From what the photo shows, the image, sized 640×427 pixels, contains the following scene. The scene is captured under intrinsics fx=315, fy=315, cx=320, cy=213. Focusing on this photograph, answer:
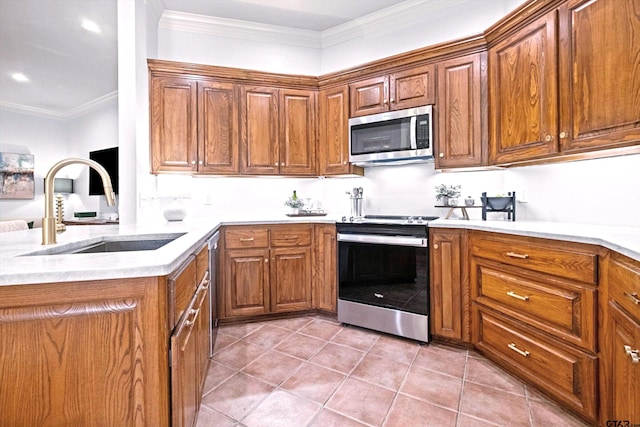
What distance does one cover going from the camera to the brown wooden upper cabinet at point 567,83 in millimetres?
1553

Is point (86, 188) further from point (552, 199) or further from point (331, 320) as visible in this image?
point (552, 199)

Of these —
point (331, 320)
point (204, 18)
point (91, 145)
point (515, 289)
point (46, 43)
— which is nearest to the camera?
point (515, 289)

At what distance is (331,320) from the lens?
9.45ft

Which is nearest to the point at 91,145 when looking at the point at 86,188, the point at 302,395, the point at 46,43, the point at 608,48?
the point at 86,188

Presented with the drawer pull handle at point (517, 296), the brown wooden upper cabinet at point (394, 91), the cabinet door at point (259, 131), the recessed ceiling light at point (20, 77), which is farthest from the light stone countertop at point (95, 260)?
the recessed ceiling light at point (20, 77)

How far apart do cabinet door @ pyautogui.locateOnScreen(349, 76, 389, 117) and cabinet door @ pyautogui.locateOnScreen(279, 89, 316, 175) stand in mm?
450

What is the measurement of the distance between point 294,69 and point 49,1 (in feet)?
7.87

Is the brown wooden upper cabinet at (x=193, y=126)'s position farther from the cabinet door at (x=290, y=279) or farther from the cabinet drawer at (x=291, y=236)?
the cabinet door at (x=290, y=279)

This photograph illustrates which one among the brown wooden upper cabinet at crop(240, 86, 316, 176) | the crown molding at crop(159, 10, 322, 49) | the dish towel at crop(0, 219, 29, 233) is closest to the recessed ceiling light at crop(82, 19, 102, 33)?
the crown molding at crop(159, 10, 322, 49)

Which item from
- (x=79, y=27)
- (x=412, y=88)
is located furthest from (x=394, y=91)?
(x=79, y=27)

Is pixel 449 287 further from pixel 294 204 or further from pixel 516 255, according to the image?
pixel 294 204

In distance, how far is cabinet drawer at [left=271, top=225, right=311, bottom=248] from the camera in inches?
113

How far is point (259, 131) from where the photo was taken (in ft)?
10.4

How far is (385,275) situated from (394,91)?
1625 millimetres
